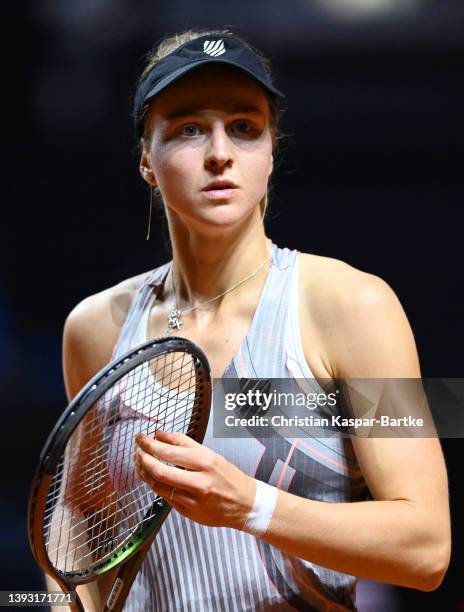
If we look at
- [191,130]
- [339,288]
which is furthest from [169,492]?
[191,130]

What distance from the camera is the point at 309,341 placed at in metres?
1.17

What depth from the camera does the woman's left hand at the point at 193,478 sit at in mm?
947

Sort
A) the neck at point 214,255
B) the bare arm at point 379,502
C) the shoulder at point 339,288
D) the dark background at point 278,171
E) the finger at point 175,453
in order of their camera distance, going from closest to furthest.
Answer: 1. the finger at point 175,453
2. the bare arm at point 379,502
3. the shoulder at point 339,288
4. the neck at point 214,255
5. the dark background at point 278,171

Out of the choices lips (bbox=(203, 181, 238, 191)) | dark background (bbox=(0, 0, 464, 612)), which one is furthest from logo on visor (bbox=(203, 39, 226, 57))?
dark background (bbox=(0, 0, 464, 612))

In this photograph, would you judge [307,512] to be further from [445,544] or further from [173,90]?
[173,90]

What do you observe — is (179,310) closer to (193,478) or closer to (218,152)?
(218,152)

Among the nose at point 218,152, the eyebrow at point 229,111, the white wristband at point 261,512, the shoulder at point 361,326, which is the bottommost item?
the white wristband at point 261,512

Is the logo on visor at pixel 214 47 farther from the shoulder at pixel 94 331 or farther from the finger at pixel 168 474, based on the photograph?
Answer: the finger at pixel 168 474

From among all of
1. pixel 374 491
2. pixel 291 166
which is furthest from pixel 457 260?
pixel 374 491

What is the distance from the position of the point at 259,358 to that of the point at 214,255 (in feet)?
0.55

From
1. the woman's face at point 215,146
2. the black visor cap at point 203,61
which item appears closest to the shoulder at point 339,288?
the woman's face at point 215,146

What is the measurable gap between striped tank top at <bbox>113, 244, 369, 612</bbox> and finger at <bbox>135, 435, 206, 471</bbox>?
8.5 inches

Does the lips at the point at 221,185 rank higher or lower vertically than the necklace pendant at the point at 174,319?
higher

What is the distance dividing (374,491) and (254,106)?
47cm
